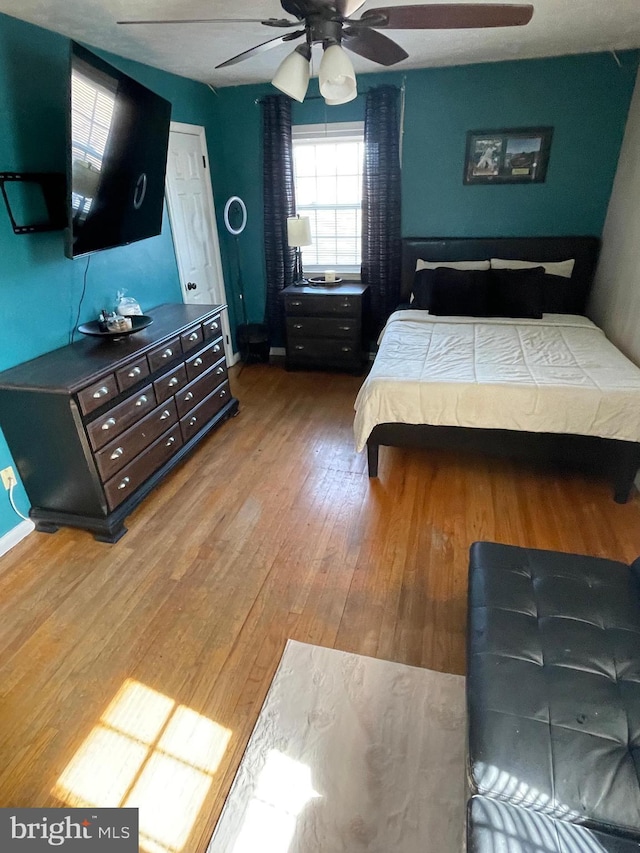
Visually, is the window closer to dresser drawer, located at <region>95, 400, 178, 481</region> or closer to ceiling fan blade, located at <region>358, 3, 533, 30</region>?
ceiling fan blade, located at <region>358, 3, 533, 30</region>

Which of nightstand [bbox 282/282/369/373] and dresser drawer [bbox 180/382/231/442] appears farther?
nightstand [bbox 282/282/369/373]

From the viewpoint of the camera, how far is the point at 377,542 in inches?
92.7

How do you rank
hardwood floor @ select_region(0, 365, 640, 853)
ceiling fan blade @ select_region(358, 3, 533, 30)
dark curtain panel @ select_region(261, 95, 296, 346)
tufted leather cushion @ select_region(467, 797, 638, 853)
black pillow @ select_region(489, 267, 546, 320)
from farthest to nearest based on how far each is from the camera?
dark curtain panel @ select_region(261, 95, 296, 346) < black pillow @ select_region(489, 267, 546, 320) < ceiling fan blade @ select_region(358, 3, 533, 30) < hardwood floor @ select_region(0, 365, 640, 853) < tufted leather cushion @ select_region(467, 797, 638, 853)

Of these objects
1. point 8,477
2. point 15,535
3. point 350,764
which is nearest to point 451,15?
point 350,764

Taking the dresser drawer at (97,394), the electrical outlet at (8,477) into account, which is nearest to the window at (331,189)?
the dresser drawer at (97,394)

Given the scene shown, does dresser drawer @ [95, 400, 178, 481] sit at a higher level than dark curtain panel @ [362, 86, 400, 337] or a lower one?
lower

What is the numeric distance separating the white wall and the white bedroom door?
3.26m

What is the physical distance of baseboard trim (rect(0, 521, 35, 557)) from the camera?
2361 mm

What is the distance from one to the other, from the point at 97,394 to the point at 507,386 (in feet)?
6.82

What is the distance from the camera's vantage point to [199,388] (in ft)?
10.2

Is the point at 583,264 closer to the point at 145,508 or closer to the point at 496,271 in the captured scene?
the point at 496,271

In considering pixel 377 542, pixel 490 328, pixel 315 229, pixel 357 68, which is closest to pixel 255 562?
pixel 377 542

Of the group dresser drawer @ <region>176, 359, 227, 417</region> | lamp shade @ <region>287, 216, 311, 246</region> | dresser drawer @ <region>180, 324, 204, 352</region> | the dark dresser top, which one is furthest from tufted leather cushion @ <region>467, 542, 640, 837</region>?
lamp shade @ <region>287, 216, 311, 246</region>

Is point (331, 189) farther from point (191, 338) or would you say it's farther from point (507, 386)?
point (507, 386)
